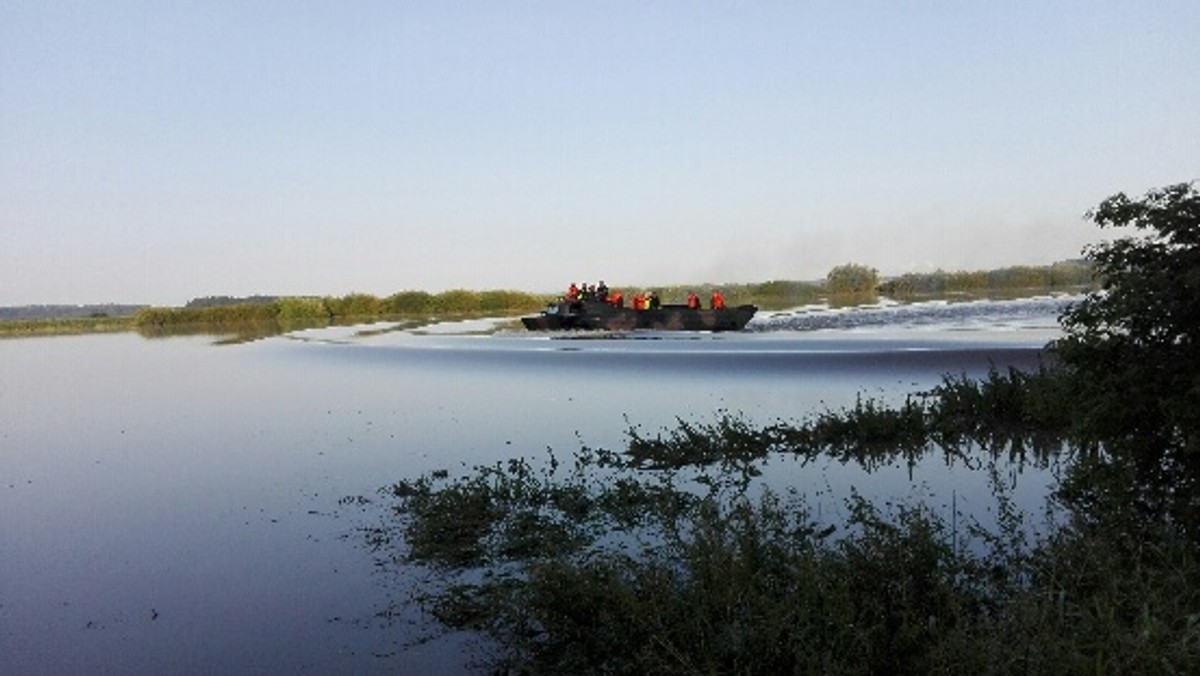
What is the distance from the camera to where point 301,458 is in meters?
16.1

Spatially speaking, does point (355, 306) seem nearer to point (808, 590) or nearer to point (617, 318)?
point (617, 318)

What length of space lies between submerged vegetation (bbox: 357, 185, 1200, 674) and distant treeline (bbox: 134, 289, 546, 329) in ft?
271

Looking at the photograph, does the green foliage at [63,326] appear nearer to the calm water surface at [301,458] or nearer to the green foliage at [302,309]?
the green foliage at [302,309]

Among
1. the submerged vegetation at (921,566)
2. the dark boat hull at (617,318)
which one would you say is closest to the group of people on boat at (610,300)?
the dark boat hull at (617,318)

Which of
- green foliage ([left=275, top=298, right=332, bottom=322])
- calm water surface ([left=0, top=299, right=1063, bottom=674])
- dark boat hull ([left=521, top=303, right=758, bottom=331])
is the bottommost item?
calm water surface ([left=0, top=299, right=1063, bottom=674])

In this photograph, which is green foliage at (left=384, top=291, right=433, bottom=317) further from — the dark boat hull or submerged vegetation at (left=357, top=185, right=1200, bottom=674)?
submerged vegetation at (left=357, top=185, right=1200, bottom=674)

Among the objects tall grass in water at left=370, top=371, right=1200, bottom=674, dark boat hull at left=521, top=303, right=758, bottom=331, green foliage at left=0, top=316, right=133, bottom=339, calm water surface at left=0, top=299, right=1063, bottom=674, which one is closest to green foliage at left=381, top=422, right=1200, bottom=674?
tall grass in water at left=370, top=371, right=1200, bottom=674

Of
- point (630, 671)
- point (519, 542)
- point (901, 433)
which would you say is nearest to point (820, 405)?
point (901, 433)

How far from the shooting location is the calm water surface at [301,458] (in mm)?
7656

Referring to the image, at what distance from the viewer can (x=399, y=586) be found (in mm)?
8477

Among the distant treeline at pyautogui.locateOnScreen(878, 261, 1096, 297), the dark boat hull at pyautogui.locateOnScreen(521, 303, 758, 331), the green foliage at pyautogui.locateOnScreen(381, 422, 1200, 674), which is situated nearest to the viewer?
the green foliage at pyautogui.locateOnScreen(381, 422, 1200, 674)

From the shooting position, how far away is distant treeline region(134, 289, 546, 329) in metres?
95.2

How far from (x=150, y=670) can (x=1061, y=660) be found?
6497 mm

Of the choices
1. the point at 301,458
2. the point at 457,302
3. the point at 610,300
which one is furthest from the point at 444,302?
the point at 301,458
